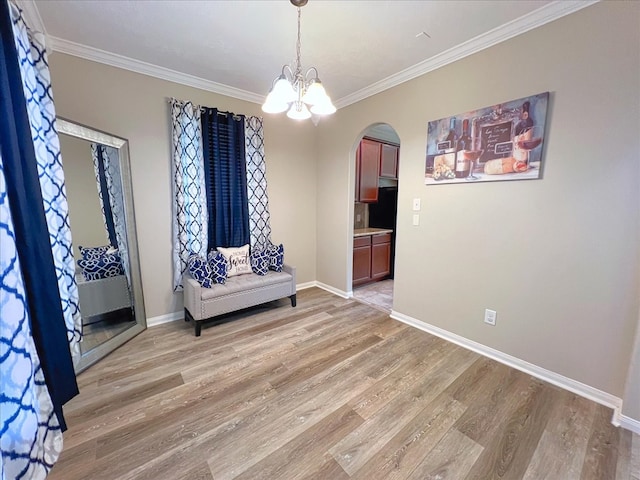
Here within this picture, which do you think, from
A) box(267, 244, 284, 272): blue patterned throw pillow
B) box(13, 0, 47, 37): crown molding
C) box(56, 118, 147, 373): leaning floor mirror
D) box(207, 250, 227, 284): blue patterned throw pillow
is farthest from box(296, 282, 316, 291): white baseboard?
box(13, 0, 47, 37): crown molding

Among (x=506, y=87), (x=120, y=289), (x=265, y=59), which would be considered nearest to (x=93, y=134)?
(x=120, y=289)

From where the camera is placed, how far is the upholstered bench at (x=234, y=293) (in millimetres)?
2672

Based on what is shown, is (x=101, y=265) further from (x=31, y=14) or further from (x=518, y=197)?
(x=518, y=197)

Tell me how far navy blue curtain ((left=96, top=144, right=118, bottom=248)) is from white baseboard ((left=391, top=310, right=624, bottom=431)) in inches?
124

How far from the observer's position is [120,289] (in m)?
2.62

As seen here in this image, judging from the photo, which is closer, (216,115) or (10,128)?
(10,128)

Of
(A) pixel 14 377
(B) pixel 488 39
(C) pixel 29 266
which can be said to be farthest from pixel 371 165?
(A) pixel 14 377

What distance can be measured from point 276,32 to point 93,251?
2.40m

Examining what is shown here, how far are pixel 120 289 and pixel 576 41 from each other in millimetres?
4144

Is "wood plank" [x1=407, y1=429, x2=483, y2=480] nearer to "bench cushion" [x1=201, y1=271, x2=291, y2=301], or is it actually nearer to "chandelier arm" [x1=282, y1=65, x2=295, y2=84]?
"bench cushion" [x1=201, y1=271, x2=291, y2=301]

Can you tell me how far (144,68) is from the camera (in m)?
2.62

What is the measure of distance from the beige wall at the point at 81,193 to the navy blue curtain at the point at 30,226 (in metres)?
0.75

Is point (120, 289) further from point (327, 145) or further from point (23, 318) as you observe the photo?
point (327, 145)

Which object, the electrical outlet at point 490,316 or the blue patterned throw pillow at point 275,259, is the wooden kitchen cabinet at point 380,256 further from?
the electrical outlet at point 490,316
